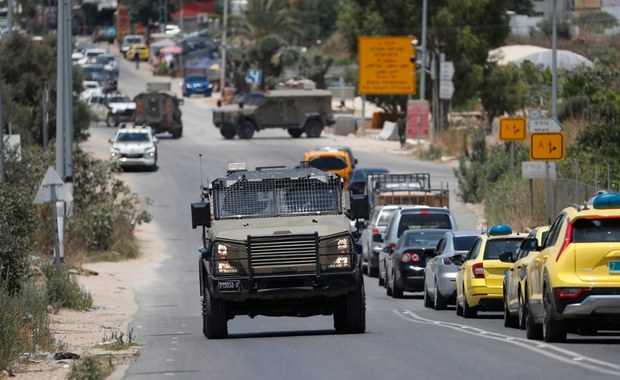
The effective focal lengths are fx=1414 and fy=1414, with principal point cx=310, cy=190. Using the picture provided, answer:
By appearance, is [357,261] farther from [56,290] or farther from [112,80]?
[112,80]

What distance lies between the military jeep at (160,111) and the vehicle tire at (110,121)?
5.61m

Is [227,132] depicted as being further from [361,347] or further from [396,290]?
[361,347]

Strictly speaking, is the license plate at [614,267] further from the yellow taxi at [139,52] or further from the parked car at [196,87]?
the yellow taxi at [139,52]

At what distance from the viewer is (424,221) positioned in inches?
1337

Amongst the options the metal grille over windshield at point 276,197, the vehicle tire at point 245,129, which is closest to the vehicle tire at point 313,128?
the vehicle tire at point 245,129

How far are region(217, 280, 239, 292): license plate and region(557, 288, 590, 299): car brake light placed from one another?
5076 mm

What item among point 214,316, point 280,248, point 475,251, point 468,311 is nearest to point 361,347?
point 280,248

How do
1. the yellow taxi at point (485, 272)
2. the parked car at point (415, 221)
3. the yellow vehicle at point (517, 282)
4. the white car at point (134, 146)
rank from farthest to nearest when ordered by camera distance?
the white car at point (134, 146) < the parked car at point (415, 221) < the yellow taxi at point (485, 272) < the yellow vehicle at point (517, 282)

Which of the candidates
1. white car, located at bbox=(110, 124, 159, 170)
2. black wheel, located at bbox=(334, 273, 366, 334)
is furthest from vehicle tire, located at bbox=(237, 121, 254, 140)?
black wheel, located at bbox=(334, 273, 366, 334)

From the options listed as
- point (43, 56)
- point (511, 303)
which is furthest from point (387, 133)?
point (511, 303)

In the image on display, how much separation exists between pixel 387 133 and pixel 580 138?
35.1 m

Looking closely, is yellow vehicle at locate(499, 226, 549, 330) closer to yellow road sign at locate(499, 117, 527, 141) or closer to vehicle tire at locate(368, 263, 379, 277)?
vehicle tire at locate(368, 263, 379, 277)

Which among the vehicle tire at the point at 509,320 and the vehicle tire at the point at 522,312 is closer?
the vehicle tire at the point at 522,312

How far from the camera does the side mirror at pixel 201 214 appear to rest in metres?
20.6
